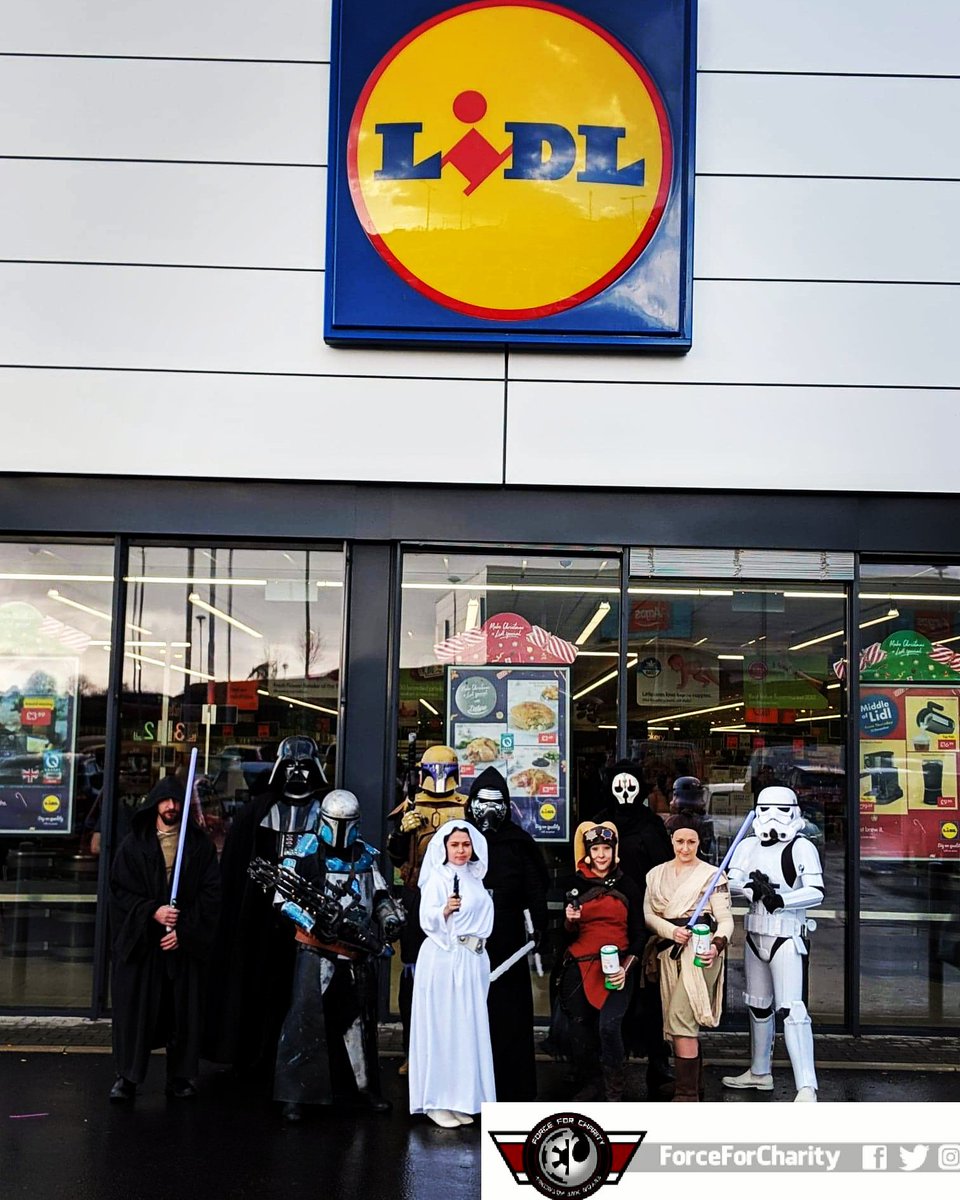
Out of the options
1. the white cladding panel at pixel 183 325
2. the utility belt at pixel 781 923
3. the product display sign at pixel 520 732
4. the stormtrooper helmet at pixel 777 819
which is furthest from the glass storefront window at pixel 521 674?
the utility belt at pixel 781 923

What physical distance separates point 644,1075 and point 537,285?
5.69 metres

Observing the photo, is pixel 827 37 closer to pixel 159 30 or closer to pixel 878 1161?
pixel 159 30

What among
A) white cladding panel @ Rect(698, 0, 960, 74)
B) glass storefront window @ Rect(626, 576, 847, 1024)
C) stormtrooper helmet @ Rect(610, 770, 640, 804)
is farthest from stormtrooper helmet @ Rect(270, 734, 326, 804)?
white cladding panel @ Rect(698, 0, 960, 74)

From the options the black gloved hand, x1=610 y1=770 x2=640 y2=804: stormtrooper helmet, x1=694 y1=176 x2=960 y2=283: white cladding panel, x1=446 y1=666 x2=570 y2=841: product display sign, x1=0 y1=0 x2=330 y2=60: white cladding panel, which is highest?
x1=0 y1=0 x2=330 y2=60: white cladding panel

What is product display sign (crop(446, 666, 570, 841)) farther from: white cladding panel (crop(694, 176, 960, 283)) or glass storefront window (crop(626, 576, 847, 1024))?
white cladding panel (crop(694, 176, 960, 283))

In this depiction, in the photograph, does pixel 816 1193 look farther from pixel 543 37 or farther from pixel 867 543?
pixel 543 37

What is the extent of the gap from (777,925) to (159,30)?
7.94 m

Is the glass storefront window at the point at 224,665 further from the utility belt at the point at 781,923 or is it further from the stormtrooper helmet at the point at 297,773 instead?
the utility belt at the point at 781,923

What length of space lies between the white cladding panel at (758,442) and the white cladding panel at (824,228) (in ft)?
3.25

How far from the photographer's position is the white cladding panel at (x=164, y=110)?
943 centimetres

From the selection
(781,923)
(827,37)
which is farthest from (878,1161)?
(827,37)

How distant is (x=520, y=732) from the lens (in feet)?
31.2

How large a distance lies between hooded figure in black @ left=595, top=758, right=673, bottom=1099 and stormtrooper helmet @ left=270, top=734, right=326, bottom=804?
1856mm

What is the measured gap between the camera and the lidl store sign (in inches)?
366
